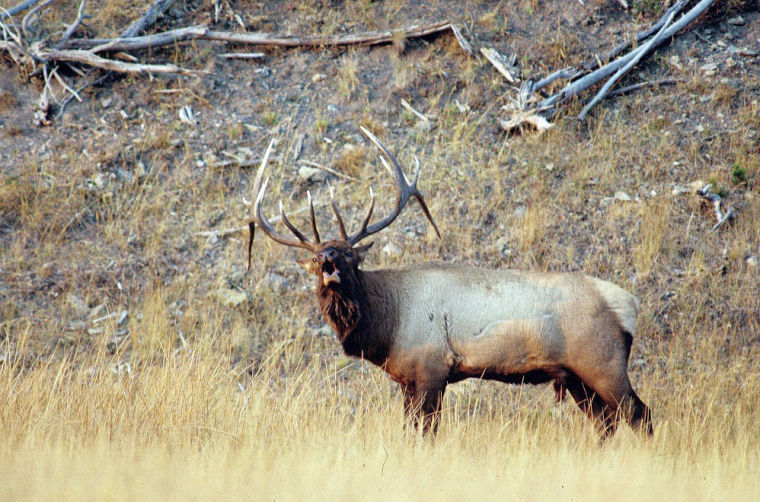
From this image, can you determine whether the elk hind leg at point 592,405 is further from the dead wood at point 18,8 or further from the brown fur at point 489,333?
the dead wood at point 18,8

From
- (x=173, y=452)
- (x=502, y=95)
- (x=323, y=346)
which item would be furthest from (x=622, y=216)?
(x=173, y=452)

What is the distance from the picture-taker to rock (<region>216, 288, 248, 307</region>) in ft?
31.6

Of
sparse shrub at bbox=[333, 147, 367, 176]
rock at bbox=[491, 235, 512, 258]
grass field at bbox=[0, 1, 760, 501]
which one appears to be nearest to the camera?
grass field at bbox=[0, 1, 760, 501]

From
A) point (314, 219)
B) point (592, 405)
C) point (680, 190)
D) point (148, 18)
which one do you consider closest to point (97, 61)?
point (148, 18)

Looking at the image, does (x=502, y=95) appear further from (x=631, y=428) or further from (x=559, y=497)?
(x=559, y=497)

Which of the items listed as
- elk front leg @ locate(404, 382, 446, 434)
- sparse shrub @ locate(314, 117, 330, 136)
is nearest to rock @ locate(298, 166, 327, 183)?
sparse shrub @ locate(314, 117, 330, 136)

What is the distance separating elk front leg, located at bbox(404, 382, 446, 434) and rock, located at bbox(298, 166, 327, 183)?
17.5ft

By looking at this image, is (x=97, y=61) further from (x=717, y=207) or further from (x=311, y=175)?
(x=717, y=207)

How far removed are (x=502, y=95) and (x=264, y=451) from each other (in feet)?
27.4

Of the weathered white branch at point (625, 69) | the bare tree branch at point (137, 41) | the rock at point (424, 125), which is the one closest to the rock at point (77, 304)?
the bare tree branch at point (137, 41)

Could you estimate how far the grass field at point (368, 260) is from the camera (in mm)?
5012

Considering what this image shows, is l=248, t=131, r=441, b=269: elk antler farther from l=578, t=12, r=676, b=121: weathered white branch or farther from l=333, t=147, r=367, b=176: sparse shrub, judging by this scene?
l=578, t=12, r=676, b=121: weathered white branch

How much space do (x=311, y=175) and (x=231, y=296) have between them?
2.42m

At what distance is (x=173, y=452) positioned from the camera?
5195 mm
